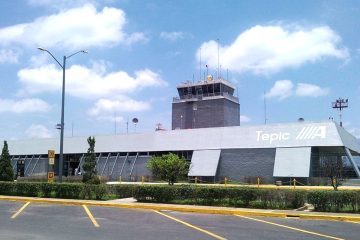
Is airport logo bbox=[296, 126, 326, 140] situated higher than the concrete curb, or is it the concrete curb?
airport logo bbox=[296, 126, 326, 140]

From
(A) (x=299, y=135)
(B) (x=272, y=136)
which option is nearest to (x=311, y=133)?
(A) (x=299, y=135)

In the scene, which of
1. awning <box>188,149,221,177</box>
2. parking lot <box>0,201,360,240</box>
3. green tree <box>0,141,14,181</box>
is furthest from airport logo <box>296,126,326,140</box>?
parking lot <box>0,201,360,240</box>

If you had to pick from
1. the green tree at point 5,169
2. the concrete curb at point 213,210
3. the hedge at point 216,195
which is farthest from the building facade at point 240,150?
the concrete curb at point 213,210

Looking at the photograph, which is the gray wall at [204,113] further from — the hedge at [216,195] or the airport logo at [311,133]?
the hedge at [216,195]

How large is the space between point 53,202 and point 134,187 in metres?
Answer: 4.25

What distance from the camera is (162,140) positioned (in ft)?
180

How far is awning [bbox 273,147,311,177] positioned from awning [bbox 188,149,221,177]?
266 inches

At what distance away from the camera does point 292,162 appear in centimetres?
4456

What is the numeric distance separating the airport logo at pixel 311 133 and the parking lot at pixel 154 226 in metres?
29.2

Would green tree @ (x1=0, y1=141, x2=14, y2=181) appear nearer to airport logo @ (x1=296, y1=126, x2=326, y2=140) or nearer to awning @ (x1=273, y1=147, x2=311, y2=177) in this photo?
awning @ (x1=273, y1=147, x2=311, y2=177)

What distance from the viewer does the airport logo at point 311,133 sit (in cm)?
4494

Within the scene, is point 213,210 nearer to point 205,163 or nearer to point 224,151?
point 205,163

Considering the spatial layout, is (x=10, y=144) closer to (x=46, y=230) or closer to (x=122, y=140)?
(x=122, y=140)

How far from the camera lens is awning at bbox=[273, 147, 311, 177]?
43594 millimetres
